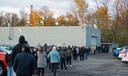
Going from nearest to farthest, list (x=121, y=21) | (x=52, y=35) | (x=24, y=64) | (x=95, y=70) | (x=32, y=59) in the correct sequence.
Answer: (x=24, y=64)
(x=32, y=59)
(x=95, y=70)
(x=52, y=35)
(x=121, y=21)

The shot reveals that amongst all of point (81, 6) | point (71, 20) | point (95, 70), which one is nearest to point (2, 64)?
point (95, 70)

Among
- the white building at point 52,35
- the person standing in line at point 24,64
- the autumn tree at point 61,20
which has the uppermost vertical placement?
the person standing in line at point 24,64

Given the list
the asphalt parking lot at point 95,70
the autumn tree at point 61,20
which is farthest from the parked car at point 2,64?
the autumn tree at point 61,20

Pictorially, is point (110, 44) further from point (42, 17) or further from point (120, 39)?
point (42, 17)

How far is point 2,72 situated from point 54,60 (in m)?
3.57

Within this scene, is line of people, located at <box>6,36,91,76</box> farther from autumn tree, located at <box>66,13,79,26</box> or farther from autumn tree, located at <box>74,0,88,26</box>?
autumn tree, located at <box>66,13,79,26</box>

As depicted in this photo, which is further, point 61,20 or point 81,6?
point 61,20

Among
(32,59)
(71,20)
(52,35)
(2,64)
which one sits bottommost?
(52,35)

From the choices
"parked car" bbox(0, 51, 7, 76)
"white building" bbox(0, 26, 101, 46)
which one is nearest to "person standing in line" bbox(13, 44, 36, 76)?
"parked car" bbox(0, 51, 7, 76)

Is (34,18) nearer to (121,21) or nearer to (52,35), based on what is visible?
(121,21)

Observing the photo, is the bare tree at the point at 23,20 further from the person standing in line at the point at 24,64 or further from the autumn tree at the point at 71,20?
the person standing in line at the point at 24,64

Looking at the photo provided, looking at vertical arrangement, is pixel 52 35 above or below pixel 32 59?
below

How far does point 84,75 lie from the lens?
966 inches

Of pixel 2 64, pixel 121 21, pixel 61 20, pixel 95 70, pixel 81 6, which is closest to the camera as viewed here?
pixel 2 64
